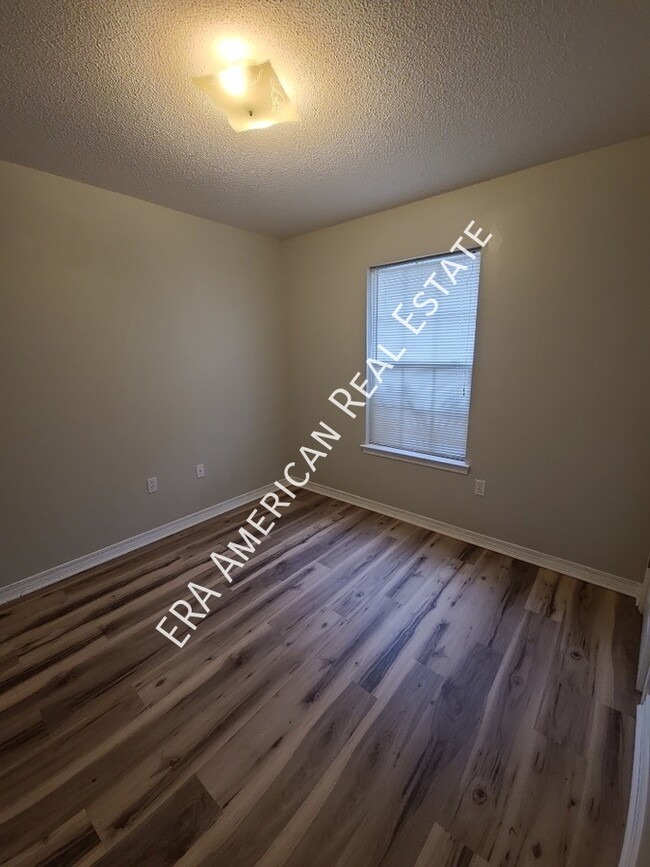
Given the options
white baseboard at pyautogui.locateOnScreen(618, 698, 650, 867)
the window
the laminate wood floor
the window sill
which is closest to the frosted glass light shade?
the window

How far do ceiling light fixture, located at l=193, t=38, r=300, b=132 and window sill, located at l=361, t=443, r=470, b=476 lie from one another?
2.21m

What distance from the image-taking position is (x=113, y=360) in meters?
2.37

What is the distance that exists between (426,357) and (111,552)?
2.73 metres

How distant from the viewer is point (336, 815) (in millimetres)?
1072

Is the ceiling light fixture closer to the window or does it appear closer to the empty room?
the empty room

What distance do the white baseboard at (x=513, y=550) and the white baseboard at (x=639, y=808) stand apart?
93 centimetres

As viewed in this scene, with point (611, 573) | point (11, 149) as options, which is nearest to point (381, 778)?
point (611, 573)

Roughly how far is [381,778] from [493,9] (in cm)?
249

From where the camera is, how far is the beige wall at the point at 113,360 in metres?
2.01

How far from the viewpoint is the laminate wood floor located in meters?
1.02

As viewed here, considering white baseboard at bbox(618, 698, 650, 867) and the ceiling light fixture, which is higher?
the ceiling light fixture

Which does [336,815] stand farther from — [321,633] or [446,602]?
[446,602]

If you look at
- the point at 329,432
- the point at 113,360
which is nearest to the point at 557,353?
the point at 329,432

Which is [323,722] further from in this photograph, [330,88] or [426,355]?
[330,88]
